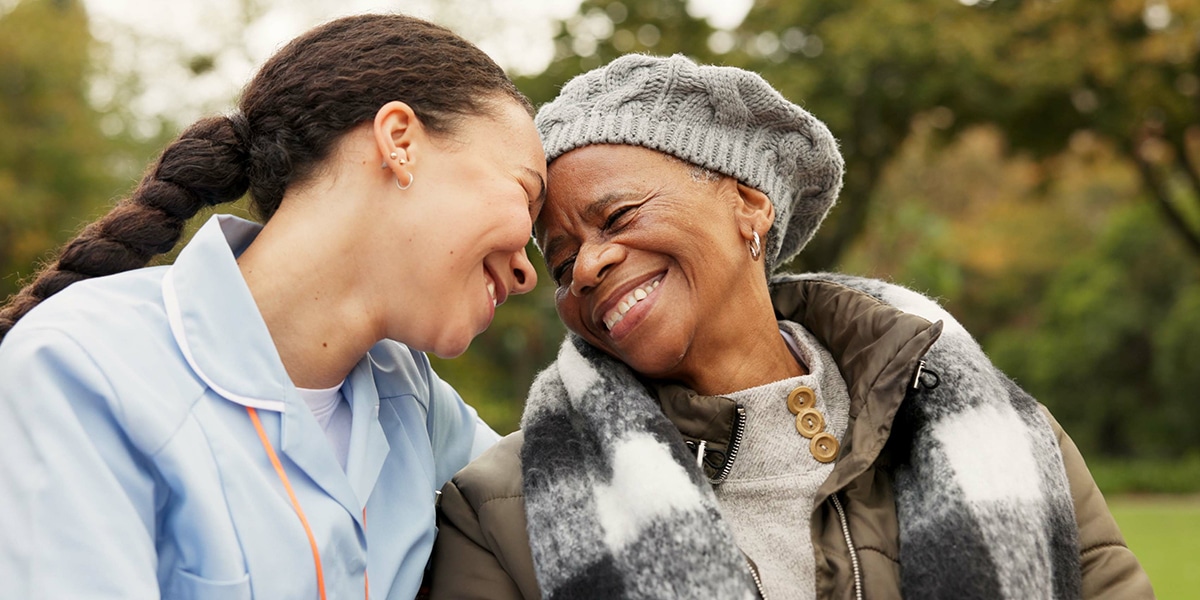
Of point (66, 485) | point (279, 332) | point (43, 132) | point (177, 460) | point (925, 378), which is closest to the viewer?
point (66, 485)

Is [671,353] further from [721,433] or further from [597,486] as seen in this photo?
[597,486]

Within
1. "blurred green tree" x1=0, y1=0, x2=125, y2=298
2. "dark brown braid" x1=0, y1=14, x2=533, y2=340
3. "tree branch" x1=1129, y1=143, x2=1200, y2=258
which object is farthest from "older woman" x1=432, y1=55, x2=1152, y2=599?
"blurred green tree" x1=0, y1=0, x2=125, y2=298

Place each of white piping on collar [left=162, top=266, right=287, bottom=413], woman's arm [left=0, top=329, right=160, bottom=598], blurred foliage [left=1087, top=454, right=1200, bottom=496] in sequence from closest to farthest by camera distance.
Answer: woman's arm [left=0, top=329, right=160, bottom=598] < white piping on collar [left=162, top=266, right=287, bottom=413] < blurred foliage [left=1087, top=454, right=1200, bottom=496]

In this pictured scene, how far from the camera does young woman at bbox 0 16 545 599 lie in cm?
198

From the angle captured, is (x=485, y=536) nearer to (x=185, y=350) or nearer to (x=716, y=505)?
(x=716, y=505)

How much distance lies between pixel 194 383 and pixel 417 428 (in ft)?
2.20

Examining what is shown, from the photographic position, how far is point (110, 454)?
6.64 feet

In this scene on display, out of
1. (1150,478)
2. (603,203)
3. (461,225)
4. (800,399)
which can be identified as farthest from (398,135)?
(1150,478)

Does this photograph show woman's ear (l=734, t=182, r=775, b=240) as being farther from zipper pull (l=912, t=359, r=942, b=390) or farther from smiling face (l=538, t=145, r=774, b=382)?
zipper pull (l=912, t=359, r=942, b=390)

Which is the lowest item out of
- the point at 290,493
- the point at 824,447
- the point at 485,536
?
the point at 485,536

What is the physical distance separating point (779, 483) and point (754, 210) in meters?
0.73

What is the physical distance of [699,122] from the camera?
9.54ft

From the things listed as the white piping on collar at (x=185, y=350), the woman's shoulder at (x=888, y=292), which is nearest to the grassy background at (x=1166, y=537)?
the woman's shoulder at (x=888, y=292)

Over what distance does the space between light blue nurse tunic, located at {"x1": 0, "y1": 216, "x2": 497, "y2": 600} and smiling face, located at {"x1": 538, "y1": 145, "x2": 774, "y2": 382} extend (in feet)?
2.18
